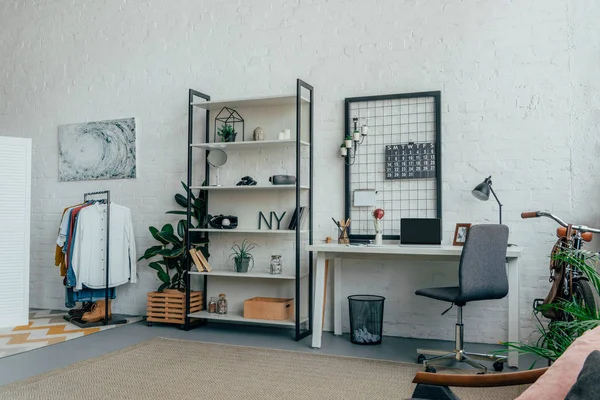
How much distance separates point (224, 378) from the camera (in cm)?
343

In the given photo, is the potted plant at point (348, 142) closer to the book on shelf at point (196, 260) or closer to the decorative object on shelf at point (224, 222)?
the decorative object on shelf at point (224, 222)

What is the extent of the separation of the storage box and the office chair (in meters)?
1.40

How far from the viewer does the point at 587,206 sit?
165 inches

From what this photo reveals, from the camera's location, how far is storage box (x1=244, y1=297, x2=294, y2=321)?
464 centimetres

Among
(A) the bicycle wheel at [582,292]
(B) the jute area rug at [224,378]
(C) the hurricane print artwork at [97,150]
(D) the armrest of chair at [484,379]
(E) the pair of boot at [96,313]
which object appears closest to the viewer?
(D) the armrest of chair at [484,379]

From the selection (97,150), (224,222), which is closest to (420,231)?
(224,222)

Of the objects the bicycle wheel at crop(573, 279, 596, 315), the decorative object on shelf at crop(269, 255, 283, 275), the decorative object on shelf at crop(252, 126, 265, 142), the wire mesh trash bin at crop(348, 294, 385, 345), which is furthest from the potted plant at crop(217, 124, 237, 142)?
the bicycle wheel at crop(573, 279, 596, 315)

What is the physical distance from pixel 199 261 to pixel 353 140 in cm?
173

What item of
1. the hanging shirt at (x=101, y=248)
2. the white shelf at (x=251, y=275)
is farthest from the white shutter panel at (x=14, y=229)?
the white shelf at (x=251, y=275)

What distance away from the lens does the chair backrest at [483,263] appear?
139 inches

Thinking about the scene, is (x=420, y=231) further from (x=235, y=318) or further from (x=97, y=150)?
(x=97, y=150)

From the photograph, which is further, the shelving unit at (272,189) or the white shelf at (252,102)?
the white shelf at (252,102)

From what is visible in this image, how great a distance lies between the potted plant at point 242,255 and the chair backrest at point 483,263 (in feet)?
6.82

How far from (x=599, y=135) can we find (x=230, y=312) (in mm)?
3390
